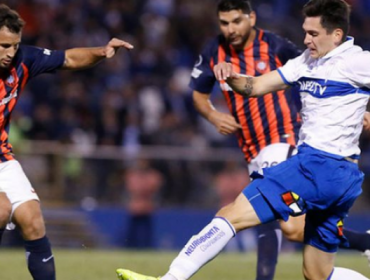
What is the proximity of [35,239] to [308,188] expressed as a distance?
84.2 inches

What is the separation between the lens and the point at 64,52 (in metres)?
7.43

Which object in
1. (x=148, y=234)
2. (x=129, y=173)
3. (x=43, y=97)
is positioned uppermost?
(x=43, y=97)

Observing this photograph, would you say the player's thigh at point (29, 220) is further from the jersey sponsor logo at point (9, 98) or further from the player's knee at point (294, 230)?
the player's knee at point (294, 230)

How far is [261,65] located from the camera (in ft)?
27.3

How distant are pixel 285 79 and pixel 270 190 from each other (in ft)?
2.96

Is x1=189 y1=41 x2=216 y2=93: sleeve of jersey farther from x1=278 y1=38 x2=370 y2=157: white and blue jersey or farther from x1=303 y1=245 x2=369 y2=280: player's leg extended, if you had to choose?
x1=303 y1=245 x2=369 y2=280: player's leg extended

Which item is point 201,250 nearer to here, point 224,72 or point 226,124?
point 224,72

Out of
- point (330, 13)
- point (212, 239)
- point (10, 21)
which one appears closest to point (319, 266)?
point (212, 239)

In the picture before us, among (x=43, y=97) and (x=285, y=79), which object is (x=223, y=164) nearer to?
(x=43, y=97)

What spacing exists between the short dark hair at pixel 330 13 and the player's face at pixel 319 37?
29mm

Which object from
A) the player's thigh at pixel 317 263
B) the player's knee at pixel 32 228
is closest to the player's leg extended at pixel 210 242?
the player's thigh at pixel 317 263

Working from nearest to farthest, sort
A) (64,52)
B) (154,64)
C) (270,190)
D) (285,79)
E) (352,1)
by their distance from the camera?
1. (270,190)
2. (285,79)
3. (64,52)
4. (154,64)
5. (352,1)

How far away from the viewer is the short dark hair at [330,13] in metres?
6.29

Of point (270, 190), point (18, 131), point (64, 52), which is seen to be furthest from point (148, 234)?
point (270, 190)
